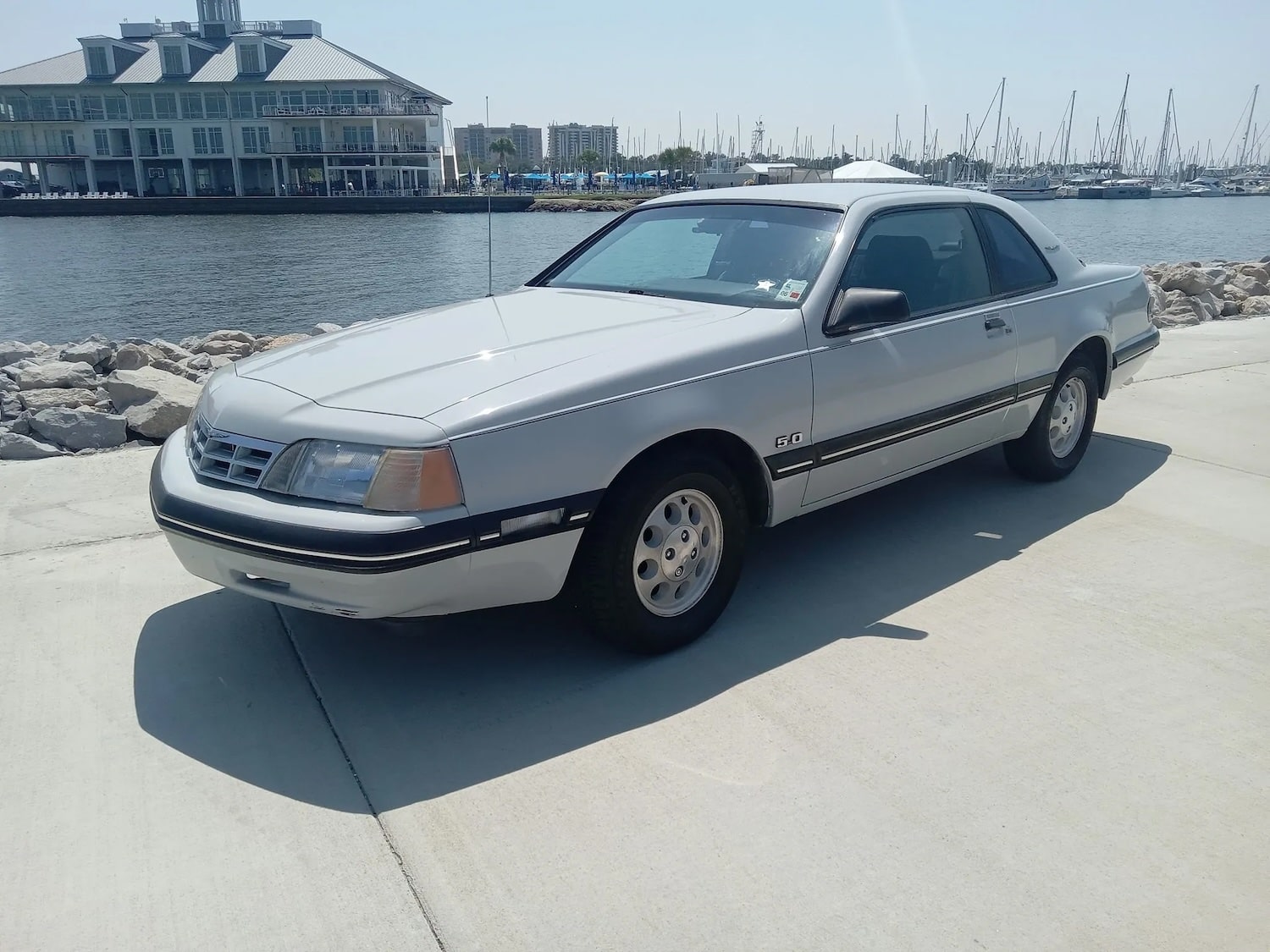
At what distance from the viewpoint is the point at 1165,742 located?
119 inches

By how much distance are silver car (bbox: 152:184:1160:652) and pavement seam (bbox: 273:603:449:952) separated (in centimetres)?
43

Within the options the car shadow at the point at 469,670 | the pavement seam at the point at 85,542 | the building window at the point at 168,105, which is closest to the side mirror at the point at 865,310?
the car shadow at the point at 469,670

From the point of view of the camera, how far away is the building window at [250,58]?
84.1m

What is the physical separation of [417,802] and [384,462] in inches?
37.5

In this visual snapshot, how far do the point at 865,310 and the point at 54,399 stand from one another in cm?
614

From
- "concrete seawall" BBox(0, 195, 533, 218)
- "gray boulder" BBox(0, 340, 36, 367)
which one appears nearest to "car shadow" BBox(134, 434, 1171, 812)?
"gray boulder" BBox(0, 340, 36, 367)

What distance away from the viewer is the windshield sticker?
154 inches

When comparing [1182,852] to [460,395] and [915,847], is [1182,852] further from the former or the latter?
[460,395]

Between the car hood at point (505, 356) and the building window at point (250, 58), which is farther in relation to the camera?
the building window at point (250, 58)

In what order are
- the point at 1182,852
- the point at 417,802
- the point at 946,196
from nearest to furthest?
1. the point at 1182,852
2. the point at 417,802
3. the point at 946,196

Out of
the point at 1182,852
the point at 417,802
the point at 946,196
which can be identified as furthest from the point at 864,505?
the point at 417,802

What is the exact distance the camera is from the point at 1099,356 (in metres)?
5.60

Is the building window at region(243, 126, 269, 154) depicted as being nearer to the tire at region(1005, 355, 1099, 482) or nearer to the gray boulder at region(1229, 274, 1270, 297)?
the gray boulder at region(1229, 274, 1270, 297)

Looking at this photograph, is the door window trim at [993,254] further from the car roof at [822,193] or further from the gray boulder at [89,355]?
the gray boulder at [89,355]
